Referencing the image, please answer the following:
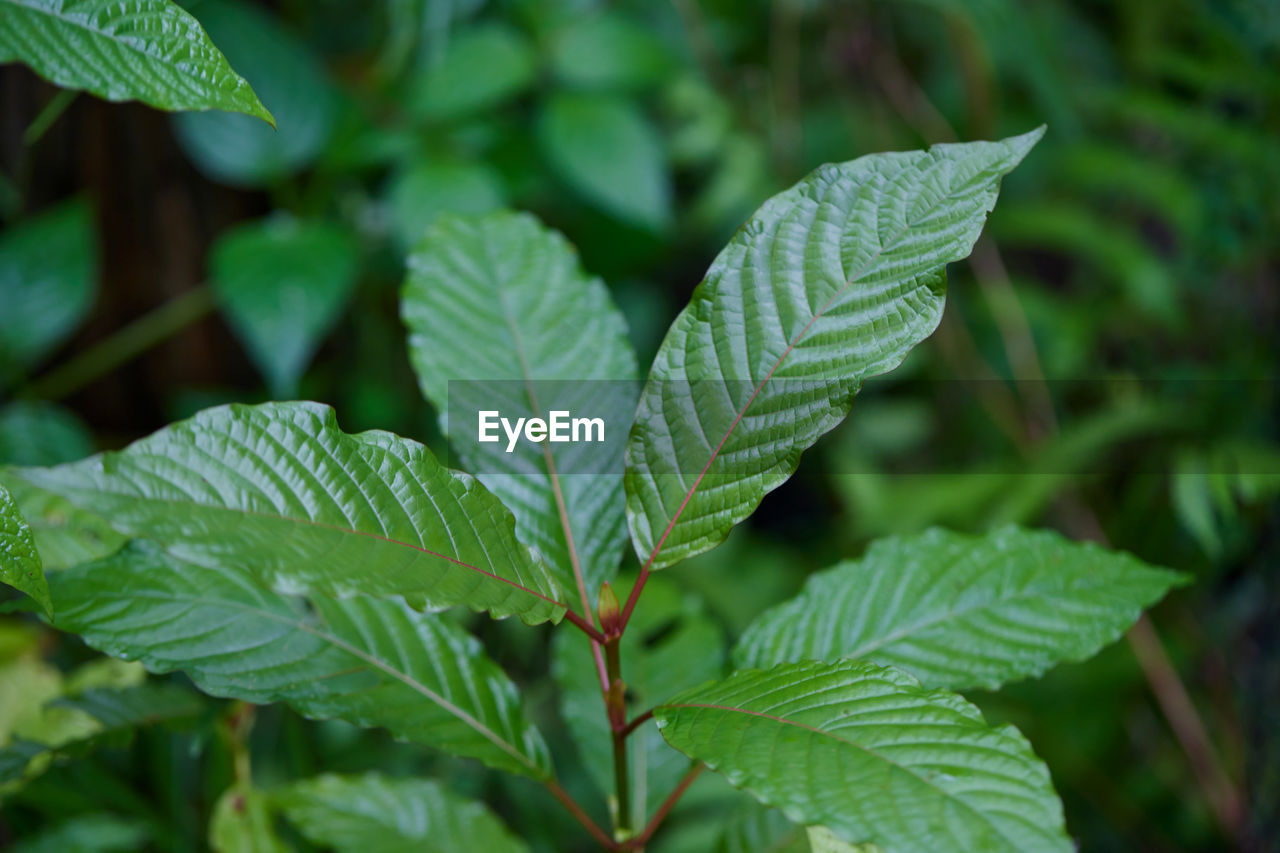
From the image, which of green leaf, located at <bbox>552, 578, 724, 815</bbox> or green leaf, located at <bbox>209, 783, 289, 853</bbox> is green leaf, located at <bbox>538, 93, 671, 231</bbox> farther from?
green leaf, located at <bbox>209, 783, 289, 853</bbox>

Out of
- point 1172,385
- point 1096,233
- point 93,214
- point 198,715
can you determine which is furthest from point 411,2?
point 1172,385

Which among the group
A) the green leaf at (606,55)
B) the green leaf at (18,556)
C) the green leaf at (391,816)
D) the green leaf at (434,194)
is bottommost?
the green leaf at (391,816)

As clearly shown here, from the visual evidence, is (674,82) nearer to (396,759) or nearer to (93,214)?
(93,214)

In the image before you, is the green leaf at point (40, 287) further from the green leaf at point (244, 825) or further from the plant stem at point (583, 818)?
the plant stem at point (583, 818)

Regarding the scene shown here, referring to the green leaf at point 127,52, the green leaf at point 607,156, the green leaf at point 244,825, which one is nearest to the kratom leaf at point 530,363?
the green leaf at point 127,52

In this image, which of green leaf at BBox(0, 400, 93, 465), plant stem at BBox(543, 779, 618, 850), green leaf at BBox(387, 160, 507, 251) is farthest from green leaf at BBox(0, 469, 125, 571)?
green leaf at BBox(387, 160, 507, 251)

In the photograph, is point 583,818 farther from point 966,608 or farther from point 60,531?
point 60,531
